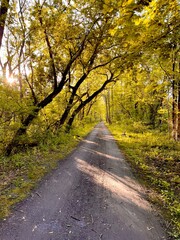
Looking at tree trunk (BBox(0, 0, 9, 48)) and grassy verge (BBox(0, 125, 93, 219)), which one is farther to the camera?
tree trunk (BBox(0, 0, 9, 48))

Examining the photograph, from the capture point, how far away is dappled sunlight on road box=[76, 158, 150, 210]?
4148mm

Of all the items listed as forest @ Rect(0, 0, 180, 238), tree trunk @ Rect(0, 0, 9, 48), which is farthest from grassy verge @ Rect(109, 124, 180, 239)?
tree trunk @ Rect(0, 0, 9, 48)

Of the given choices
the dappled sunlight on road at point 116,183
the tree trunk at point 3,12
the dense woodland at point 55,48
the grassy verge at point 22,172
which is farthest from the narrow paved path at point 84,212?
the tree trunk at point 3,12

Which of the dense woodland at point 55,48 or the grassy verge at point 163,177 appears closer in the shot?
the grassy verge at point 163,177

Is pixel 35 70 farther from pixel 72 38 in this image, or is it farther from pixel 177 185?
pixel 177 185

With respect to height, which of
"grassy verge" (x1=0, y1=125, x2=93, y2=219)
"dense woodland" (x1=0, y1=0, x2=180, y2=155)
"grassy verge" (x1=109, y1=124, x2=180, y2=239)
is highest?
"dense woodland" (x1=0, y1=0, x2=180, y2=155)

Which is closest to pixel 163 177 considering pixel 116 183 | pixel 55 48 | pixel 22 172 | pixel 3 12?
pixel 116 183

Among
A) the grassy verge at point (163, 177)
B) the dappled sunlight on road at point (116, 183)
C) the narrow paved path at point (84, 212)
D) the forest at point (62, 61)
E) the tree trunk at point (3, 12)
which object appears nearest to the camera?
the narrow paved path at point (84, 212)

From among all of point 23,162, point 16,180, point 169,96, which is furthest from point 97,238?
point 169,96

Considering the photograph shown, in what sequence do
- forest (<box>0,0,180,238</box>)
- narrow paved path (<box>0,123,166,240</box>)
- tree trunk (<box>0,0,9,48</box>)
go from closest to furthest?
narrow paved path (<box>0,123,166,240</box>), forest (<box>0,0,180,238</box>), tree trunk (<box>0,0,9,48</box>)

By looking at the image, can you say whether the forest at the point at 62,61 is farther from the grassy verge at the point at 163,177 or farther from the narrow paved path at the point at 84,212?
the narrow paved path at the point at 84,212

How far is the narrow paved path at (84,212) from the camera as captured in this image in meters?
2.91

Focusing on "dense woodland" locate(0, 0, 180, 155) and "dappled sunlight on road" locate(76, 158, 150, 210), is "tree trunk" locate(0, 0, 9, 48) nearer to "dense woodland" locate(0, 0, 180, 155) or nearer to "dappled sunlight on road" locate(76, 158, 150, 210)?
"dense woodland" locate(0, 0, 180, 155)

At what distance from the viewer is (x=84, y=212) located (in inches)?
139
